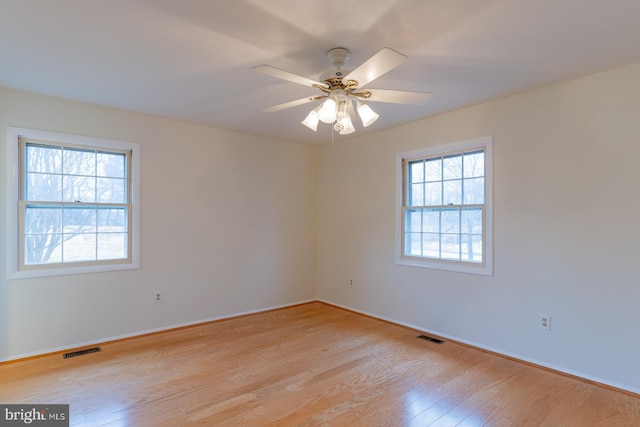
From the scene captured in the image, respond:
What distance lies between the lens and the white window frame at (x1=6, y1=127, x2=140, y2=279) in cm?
298

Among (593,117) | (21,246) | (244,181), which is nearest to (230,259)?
(244,181)

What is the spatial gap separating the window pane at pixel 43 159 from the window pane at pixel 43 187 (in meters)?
0.06

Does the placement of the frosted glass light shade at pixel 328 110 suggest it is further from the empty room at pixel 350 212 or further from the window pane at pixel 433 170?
the window pane at pixel 433 170

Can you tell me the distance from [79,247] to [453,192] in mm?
3985

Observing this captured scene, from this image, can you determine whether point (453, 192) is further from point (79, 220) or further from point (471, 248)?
point (79, 220)

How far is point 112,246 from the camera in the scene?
3557mm

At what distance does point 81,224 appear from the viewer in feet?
11.1

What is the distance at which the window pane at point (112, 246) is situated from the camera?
349 centimetres

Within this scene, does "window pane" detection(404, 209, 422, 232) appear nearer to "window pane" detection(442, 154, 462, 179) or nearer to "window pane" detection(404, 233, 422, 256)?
"window pane" detection(404, 233, 422, 256)

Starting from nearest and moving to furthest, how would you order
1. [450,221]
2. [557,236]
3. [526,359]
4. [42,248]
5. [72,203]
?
[557,236] < [526,359] < [42,248] < [72,203] < [450,221]

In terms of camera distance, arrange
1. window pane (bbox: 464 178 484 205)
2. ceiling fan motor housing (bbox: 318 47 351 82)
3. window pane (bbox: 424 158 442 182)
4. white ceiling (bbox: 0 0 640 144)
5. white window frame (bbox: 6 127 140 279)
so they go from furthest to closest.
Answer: window pane (bbox: 424 158 442 182) < window pane (bbox: 464 178 484 205) < white window frame (bbox: 6 127 140 279) < ceiling fan motor housing (bbox: 318 47 351 82) < white ceiling (bbox: 0 0 640 144)

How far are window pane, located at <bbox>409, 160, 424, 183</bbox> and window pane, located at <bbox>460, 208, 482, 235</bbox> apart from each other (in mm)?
679

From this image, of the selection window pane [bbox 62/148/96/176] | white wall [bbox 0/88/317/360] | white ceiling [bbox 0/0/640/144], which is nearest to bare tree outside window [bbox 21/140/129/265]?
window pane [bbox 62/148/96/176]

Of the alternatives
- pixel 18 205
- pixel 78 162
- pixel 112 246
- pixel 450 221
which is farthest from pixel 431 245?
pixel 18 205
